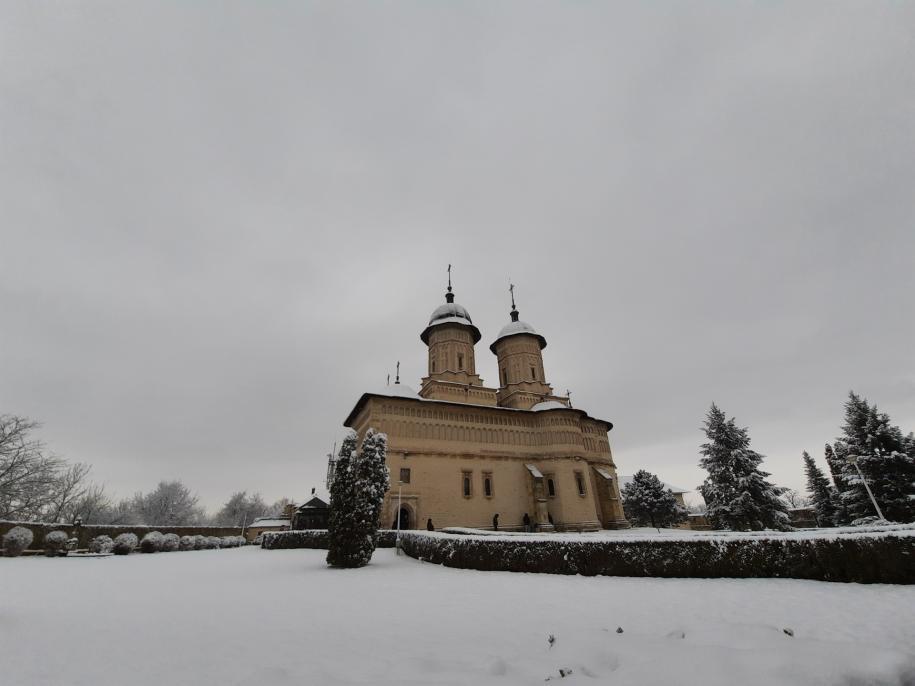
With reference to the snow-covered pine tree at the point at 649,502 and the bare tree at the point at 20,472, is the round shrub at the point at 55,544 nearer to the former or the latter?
the bare tree at the point at 20,472

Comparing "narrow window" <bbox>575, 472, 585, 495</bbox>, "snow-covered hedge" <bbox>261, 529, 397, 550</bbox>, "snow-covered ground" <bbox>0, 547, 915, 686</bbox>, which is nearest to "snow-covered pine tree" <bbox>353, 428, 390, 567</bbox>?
"snow-covered ground" <bbox>0, 547, 915, 686</bbox>

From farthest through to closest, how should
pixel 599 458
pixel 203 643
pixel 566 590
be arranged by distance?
pixel 599 458 < pixel 566 590 < pixel 203 643

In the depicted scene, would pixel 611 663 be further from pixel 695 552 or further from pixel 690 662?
pixel 695 552

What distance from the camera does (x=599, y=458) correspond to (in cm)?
3400

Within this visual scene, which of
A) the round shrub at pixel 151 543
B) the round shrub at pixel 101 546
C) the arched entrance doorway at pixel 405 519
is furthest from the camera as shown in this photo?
the arched entrance doorway at pixel 405 519

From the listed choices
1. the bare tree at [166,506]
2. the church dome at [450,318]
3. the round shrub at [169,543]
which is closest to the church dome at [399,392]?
the church dome at [450,318]

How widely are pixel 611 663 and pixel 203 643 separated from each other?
17.7ft

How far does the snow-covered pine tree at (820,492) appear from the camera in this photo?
103ft

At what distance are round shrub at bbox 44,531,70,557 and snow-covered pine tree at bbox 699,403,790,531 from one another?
4024 cm

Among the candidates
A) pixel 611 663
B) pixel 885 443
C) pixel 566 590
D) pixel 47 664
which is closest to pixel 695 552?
pixel 566 590

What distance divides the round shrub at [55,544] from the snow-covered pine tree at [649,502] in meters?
44.9

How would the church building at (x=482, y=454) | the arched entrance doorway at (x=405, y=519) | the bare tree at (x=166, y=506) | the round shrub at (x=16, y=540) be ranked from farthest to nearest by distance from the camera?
the bare tree at (x=166, y=506) → the church building at (x=482, y=454) → the arched entrance doorway at (x=405, y=519) → the round shrub at (x=16, y=540)

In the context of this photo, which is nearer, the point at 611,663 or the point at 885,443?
the point at 611,663

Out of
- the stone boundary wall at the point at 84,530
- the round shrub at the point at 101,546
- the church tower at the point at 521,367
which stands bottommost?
the round shrub at the point at 101,546
